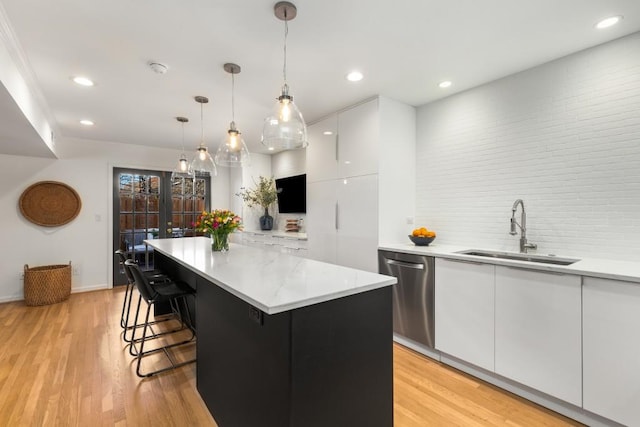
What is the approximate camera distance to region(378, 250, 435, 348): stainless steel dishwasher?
2.66 meters

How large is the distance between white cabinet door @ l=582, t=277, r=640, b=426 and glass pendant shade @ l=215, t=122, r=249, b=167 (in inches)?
106

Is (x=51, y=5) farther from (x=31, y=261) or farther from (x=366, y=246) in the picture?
(x=31, y=261)

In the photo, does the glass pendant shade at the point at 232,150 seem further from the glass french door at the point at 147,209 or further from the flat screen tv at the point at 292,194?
the glass french door at the point at 147,209

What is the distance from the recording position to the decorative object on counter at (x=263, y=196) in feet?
18.0

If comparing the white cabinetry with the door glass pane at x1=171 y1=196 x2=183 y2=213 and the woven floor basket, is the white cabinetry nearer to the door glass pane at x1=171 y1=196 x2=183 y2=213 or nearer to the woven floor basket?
the door glass pane at x1=171 y1=196 x2=183 y2=213

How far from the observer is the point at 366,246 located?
3162 mm

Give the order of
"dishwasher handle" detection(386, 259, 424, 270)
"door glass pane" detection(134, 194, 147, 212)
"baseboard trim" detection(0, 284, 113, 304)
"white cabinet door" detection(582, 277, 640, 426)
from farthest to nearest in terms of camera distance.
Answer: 1. "door glass pane" detection(134, 194, 147, 212)
2. "baseboard trim" detection(0, 284, 113, 304)
3. "dishwasher handle" detection(386, 259, 424, 270)
4. "white cabinet door" detection(582, 277, 640, 426)

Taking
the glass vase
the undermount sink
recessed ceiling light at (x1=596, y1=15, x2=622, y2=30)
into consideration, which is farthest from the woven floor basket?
recessed ceiling light at (x1=596, y1=15, x2=622, y2=30)

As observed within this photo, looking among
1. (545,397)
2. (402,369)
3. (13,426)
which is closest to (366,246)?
(402,369)

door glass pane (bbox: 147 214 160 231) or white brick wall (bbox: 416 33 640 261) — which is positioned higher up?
white brick wall (bbox: 416 33 640 261)

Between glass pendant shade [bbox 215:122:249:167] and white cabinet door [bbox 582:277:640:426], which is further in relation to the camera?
glass pendant shade [bbox 215:122:249:167]

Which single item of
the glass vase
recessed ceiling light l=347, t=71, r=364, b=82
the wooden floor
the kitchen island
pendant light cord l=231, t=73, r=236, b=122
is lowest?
the wooden floor

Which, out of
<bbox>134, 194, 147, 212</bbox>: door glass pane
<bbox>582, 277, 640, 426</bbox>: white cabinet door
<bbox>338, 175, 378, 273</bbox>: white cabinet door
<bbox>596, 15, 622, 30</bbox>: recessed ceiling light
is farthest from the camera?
<bbox>134, 194, 147, 212</bbox>: door glass pane

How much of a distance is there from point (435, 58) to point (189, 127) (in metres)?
3.33
